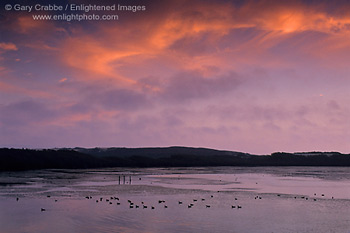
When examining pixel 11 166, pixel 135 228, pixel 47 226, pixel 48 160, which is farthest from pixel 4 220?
pixel 48 160

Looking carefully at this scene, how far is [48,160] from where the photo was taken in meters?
Answer: 113

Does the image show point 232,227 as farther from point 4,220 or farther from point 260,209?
point 4,220

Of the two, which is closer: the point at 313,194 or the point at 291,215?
the point at 291,215

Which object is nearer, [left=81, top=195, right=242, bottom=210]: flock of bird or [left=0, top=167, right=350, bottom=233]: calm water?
[left=0, top=167, right=350, bottom=233]: calm water

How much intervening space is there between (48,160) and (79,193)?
257ft

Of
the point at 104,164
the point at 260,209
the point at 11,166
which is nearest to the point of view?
the point at 260,209

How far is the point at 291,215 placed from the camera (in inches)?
1096

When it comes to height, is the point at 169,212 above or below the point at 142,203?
below

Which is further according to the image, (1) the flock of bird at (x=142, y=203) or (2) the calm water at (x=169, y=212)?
(1) the flock of bird at (x=142, y=203)

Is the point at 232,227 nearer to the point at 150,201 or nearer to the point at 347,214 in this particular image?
the point at 347,214

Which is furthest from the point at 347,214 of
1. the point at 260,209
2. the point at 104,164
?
the point at 104,164

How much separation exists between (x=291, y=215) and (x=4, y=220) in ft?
66.0

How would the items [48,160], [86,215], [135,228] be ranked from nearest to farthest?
[135,228] → [86,215] → [48,160]

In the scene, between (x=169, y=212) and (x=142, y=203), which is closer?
(x=169, y=212)
